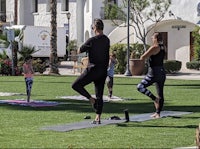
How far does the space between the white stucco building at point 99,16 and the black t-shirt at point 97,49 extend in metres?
30.5

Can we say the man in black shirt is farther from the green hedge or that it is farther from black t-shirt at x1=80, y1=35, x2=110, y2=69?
the green hedge

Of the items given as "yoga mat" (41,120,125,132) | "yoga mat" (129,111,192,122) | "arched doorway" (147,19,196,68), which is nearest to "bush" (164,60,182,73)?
"arched doorway" (147,19,196,68)

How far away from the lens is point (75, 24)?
183 feet

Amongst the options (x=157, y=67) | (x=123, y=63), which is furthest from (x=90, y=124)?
(x=123, y=63)

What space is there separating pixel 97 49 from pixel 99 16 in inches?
1545

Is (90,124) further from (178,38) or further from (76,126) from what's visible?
(178,38)

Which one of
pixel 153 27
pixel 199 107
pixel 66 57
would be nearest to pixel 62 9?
pixel 66 57

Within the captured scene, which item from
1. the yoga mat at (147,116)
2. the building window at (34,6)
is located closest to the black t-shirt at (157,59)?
the yoga mat at (147,116)

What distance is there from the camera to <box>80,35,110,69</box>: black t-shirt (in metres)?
12.6

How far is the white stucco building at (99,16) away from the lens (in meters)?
43.4

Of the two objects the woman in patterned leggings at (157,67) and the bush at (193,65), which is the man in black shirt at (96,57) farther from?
the bush at (193,65)

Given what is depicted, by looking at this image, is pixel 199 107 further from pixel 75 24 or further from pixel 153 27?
pixel 75 24

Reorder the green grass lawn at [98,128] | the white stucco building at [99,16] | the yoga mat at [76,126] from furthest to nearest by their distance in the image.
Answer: the white stucco building at [99,16], the yoga mat at [76,126], the green grass lawn at [98,128]

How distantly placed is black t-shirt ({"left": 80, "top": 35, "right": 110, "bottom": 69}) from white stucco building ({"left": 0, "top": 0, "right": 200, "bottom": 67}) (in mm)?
30495
